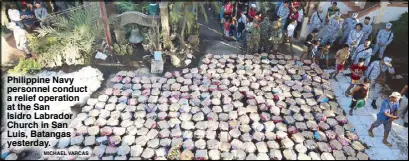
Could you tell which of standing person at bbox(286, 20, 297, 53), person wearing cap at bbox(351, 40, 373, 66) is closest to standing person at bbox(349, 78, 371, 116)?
person wearing cap at bbox(351, 40, 373, 66)

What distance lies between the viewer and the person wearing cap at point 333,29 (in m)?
10.8

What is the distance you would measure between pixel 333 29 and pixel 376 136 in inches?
163

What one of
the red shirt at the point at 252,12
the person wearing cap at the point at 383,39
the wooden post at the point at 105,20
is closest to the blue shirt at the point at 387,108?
the person wearing cap at the point at 383,39

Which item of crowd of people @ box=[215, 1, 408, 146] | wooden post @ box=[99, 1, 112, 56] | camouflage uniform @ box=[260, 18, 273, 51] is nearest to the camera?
crowd of people @ box=[215, 1, 408, 146]

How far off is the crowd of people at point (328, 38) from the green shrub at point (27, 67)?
6.14m

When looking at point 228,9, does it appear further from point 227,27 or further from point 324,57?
point 324,57

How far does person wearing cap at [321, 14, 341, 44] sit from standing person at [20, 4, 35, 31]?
9774mm

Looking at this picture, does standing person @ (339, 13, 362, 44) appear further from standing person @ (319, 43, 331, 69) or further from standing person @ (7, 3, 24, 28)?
standing person @ (7, 3, 24, 28)

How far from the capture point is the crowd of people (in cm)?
901

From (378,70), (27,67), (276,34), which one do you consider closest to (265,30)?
(276,34)

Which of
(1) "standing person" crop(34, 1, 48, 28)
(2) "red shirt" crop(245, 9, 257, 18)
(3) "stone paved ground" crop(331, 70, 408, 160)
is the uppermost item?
(2) "red shirt" crop(245, 9, 257, 18)

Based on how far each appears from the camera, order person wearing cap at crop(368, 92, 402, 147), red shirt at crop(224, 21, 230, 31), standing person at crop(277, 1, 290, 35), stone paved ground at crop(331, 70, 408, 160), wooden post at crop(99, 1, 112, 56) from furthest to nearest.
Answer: red shirt at crop(224, 21, 230, 31) → standing person at crop(277, 1, 290, 35) → wooden post at crop(99, 1, 112, 56) → stone paved ground at crop(331, 70, 408, 160) → person wearing cap at crop(368, 92, 402, 147)

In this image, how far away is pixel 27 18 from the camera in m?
10.8

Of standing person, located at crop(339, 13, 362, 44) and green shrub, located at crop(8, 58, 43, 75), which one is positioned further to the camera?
standing person, located at crop(339, 13, 362, 44)
